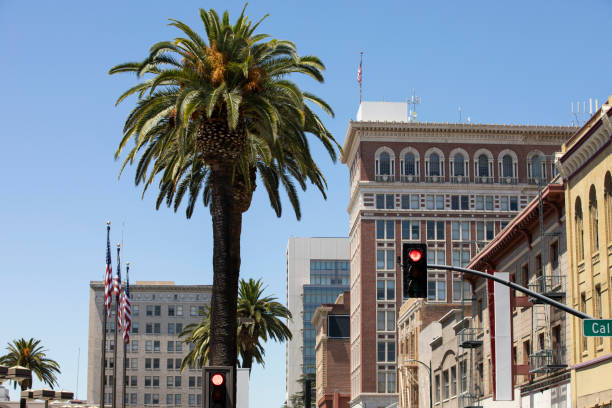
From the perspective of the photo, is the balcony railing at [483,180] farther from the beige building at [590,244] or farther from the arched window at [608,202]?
the arched window at [608,202]

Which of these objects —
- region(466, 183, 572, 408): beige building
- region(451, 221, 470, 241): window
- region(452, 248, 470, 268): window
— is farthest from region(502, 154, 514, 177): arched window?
region(466, 183, 572, 408): beige building

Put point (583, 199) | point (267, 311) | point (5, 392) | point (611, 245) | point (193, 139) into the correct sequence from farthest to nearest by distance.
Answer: point (267, 311)
point (5, 392)
point (583, 199)
point (611, 245)
point (193, 139)

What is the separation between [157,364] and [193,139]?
542 feet

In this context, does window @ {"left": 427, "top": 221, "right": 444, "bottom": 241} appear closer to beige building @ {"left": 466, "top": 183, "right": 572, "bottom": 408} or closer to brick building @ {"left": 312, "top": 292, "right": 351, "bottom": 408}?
brick building @ {"left": 312, "top": 292, "right": 351, "bottom": 408}

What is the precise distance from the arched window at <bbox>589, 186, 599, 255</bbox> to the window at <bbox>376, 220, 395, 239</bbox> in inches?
3114

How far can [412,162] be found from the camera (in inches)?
4798

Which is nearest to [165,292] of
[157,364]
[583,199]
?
[157,364]

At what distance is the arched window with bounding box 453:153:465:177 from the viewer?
122m

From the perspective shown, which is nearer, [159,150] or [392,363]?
[159,150]

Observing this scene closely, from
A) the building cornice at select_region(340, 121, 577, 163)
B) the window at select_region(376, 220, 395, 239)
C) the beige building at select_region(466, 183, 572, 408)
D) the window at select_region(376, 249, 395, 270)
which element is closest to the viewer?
the beige building at select_region(466, 183, 572, 408)

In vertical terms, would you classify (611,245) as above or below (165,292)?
below

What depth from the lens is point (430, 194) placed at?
400 ft

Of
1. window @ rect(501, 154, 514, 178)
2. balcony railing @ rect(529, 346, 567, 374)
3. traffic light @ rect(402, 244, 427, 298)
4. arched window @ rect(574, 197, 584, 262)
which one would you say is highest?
window @ rect(501, 154, 514, 178)

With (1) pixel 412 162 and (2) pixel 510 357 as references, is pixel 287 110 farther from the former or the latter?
→ (1) pixel 412 162
